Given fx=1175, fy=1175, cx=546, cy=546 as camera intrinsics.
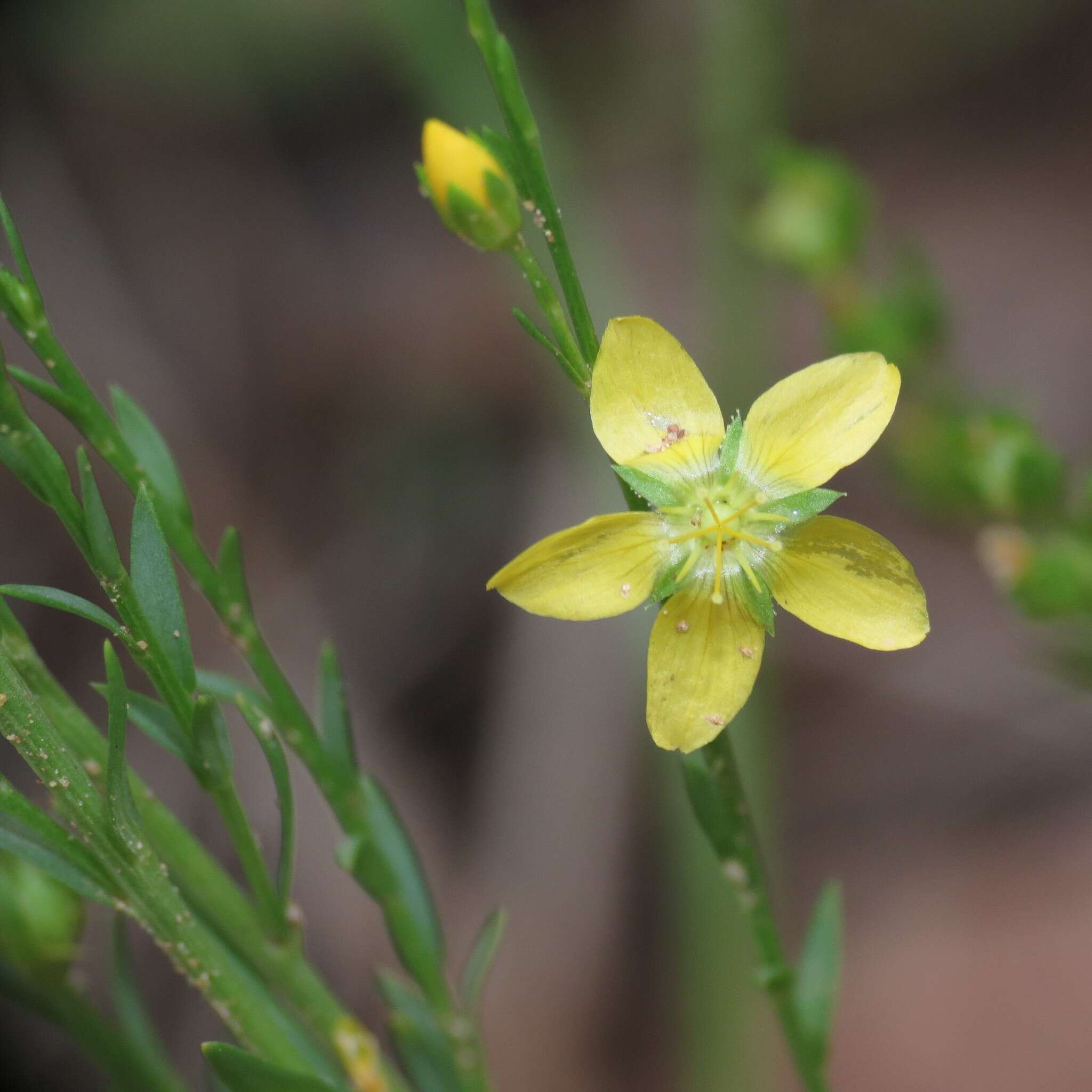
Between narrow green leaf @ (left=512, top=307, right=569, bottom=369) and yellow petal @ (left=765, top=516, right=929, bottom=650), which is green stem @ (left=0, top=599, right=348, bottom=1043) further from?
yellow petal @ (left=765, top=516, right=929, bottom=650)

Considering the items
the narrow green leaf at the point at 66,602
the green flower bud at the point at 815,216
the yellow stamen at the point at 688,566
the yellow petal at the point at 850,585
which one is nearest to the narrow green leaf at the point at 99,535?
the narrow green leaf at the point at 66,602

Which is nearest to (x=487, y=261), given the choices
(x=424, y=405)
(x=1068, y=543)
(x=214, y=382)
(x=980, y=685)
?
(x=424, y=405)

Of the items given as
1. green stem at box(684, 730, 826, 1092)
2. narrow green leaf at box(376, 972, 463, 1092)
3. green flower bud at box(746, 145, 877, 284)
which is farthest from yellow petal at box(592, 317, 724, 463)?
green flower bud at box(746, 145, 877, 284)

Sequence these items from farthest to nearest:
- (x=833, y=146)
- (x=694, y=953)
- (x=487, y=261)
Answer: (x=833, y=146) < (x=487, y=261) < (x=694, y=953)

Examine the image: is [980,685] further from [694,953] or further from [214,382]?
[214,382]

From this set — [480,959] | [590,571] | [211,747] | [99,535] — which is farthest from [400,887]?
[99,535]

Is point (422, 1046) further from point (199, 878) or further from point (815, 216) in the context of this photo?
point (815, 216)
